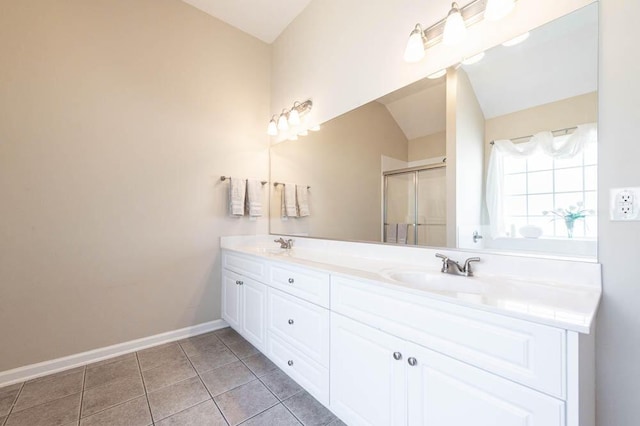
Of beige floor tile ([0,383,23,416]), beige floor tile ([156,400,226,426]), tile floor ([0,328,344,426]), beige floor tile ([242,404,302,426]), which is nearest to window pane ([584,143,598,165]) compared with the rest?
tile floor ([0,328,344,426])

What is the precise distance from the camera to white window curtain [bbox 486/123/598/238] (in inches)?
40.5

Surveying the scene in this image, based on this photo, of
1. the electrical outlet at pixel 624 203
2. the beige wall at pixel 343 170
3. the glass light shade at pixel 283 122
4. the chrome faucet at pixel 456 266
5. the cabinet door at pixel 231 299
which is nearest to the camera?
the electrical outlet at pixel 624 203

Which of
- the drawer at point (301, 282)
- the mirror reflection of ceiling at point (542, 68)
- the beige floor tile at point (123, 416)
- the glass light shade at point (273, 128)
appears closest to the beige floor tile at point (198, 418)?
the beige floor tile at point (123, 416)

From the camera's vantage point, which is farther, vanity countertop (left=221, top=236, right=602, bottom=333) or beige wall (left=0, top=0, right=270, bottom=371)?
beige wall (left=0, top=0, right=270, bottom=371)

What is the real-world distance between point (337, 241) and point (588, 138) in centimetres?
144

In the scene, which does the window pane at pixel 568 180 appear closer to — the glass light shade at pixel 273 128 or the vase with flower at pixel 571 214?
the vase with flower at pixel 571 214

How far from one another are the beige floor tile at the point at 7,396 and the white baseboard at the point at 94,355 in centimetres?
5

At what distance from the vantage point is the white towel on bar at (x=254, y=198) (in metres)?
2.50

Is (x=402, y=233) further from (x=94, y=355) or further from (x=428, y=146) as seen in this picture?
(x=94, y=355)

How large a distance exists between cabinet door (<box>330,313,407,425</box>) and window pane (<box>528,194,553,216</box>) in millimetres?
800

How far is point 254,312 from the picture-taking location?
6.20ft

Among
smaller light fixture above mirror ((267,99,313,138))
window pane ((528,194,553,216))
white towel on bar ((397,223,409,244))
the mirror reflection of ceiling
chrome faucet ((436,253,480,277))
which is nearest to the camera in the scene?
the mirror reflection of ceiling

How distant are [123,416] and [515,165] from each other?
7.50ft

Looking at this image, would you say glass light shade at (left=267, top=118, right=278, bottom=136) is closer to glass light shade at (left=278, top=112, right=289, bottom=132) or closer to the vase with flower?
glass light shade at (left=278, top=112, right=289, bottom=132)
